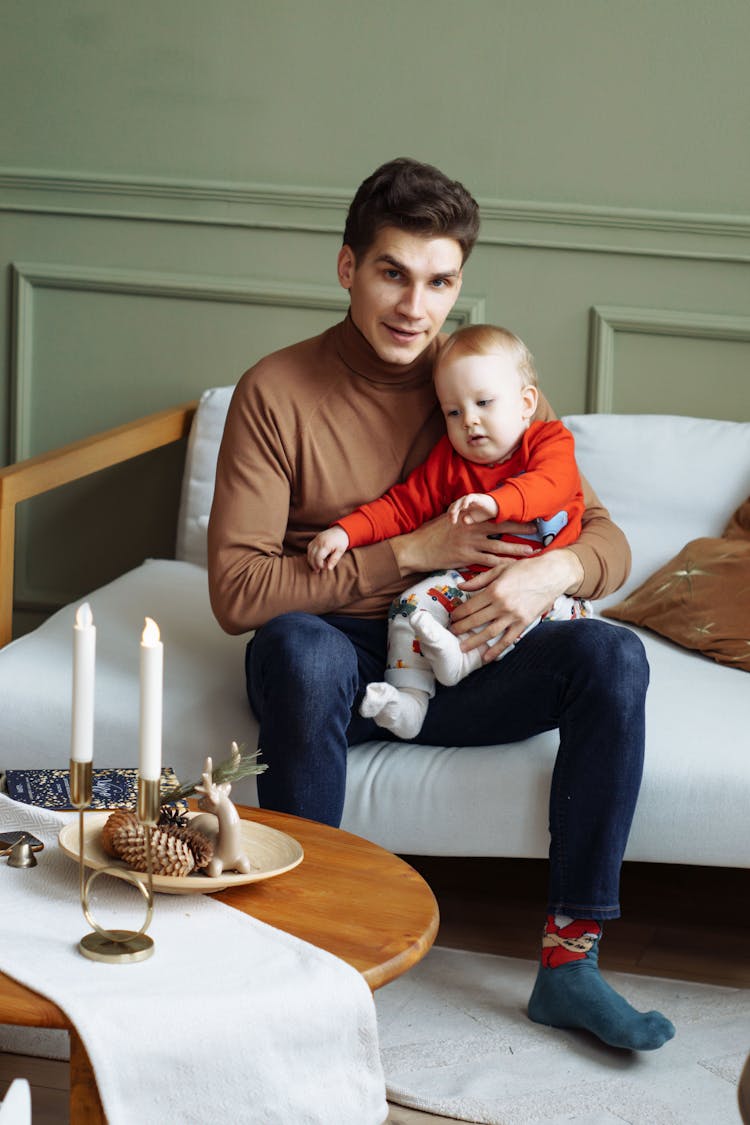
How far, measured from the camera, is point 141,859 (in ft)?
3.78

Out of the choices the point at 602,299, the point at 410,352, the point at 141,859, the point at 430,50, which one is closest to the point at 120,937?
the point at 141,859

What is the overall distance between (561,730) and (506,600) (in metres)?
0.18

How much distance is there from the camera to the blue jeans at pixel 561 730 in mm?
1628

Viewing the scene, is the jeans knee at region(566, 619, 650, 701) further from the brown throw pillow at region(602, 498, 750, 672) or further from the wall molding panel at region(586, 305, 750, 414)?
the wall molding panel at region(586, 305, 750, 414)

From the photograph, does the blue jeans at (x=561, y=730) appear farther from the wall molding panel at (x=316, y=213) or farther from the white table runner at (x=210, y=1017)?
the wall molding panel at (x=316, y=213)

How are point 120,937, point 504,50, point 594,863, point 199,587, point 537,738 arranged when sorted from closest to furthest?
point 120,937
point 594,863
point 537,738
point 199,587
point 504,50

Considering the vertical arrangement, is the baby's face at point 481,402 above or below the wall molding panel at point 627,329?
below

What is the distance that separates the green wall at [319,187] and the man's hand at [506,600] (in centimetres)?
93

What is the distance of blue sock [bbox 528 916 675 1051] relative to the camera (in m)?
1.58

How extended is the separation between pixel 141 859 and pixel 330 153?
1.88 m

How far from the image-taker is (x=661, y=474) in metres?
2.32

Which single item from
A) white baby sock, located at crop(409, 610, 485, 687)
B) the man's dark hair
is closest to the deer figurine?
white baby sock, located at crop(409, 610, 485, 687)

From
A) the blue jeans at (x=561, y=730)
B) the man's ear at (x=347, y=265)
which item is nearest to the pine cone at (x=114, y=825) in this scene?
the blue jeans at (x=561, y=730)

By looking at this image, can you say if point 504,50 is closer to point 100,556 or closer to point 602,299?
point 602,299
